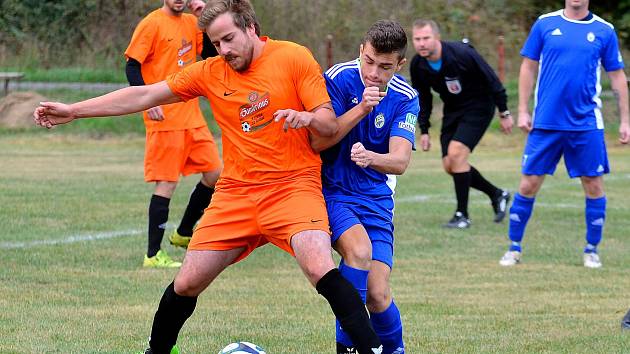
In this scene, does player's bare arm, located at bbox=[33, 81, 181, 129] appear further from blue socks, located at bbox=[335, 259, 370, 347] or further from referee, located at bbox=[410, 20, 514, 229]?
referee, located at bbox=[410, 20, 514, 229]

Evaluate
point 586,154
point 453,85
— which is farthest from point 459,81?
point 586,154

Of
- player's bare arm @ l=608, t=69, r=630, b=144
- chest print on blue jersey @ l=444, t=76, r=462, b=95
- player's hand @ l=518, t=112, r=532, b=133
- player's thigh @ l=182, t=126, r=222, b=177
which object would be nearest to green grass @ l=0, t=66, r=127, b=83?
chest print on blue jersey @ l=444, t=76, r=462, b=95

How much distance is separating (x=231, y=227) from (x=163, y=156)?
3553 millimetres

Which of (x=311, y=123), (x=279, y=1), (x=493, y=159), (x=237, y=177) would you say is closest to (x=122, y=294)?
(x=237, y=177)

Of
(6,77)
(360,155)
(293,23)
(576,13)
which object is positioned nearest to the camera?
(360,155)

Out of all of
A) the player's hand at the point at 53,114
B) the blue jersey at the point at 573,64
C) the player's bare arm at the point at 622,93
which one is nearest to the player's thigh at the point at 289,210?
the player's hand at the point at 53,114

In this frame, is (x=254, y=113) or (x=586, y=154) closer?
(x=254, y=113)

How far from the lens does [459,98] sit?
1091 cm

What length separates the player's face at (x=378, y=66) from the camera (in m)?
4.89

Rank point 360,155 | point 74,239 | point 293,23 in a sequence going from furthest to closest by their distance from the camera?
point 293,23
point 74,239
point 360,155

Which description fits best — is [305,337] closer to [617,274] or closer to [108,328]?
[108,328]

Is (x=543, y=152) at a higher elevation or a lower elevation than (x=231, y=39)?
lower

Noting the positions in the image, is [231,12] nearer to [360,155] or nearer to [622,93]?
[360,155]

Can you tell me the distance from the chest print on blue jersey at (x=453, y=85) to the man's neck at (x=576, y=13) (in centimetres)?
238
